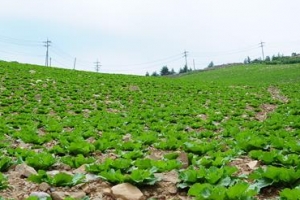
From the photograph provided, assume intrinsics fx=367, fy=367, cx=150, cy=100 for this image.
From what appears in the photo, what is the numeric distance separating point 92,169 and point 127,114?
1070cm

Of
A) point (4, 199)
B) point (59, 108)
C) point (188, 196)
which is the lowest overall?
point (188, 196)

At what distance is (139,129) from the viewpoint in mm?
12383

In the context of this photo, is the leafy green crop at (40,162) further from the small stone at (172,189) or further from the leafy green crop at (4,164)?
the small stone at (172,189)

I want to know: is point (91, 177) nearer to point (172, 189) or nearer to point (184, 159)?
point (172, 189)

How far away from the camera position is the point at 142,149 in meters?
8.81

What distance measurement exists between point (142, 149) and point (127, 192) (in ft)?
12.6

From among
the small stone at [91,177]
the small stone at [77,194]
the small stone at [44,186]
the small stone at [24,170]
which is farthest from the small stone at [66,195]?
the small stone at [24,170]

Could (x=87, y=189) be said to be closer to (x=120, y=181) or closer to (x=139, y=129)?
(x=120, y=181)

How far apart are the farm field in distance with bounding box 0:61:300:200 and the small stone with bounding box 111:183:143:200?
3cm

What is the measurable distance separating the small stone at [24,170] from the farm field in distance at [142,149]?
0.07 ft

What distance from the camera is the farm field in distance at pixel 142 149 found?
507 cm

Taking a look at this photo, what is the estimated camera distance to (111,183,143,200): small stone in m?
4.86

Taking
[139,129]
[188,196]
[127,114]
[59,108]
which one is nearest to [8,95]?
[59,108]

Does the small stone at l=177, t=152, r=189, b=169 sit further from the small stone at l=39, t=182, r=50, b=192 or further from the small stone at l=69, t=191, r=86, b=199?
the small stone at l=39, t=182, r=50, b=192
